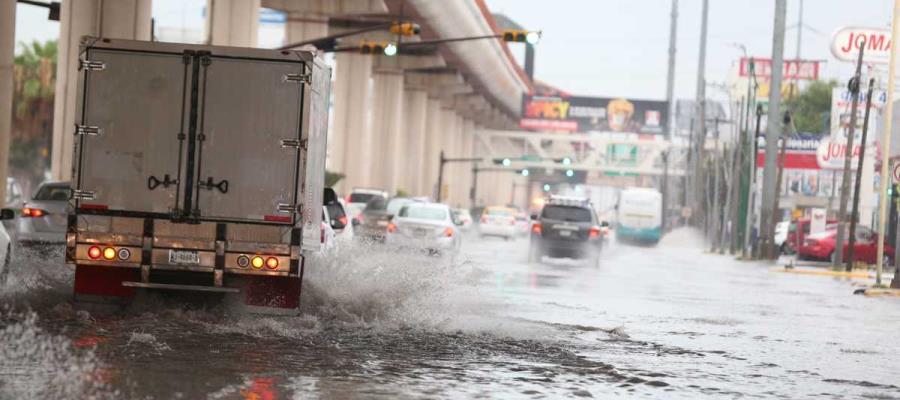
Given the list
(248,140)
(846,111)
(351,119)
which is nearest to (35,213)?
(248,140)

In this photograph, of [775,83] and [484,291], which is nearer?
[484,291]

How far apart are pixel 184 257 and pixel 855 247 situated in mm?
44616

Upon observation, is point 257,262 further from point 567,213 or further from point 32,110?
point 32,110

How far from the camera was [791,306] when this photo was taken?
1070 inches

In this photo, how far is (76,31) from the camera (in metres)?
40.7

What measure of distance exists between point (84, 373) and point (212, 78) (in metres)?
4.87

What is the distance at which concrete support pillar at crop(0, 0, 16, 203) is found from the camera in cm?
2886

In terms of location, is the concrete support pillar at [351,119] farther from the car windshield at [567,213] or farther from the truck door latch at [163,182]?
the truck door latch at [163,182]

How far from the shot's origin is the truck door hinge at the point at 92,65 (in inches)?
613

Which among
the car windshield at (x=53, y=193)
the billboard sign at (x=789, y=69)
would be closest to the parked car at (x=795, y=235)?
the car windshield at (x=53, y=193)

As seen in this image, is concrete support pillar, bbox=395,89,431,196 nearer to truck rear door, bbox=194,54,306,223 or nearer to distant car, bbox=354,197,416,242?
distant car, bbox=354,197,416,242

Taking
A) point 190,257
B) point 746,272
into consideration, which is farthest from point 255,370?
point 746,272

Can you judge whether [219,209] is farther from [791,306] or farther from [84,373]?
[791,306]

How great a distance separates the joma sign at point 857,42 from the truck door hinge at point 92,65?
40.4 meters
